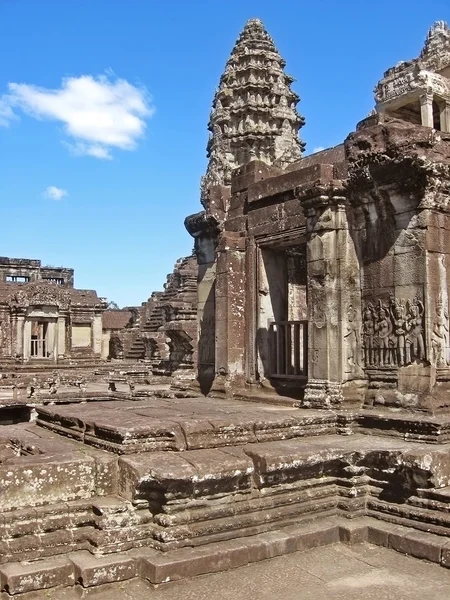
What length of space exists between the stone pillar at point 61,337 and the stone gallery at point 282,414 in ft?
89.5

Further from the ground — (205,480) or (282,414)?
(282,414)

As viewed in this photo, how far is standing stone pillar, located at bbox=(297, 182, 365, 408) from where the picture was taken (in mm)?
7504

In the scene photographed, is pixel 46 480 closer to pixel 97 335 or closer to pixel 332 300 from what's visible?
pixel 332 300

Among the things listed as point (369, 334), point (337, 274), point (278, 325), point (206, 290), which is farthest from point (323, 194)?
point (206, 290)

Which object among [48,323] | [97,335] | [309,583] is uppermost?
[48,323]

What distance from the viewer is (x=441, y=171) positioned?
689cm

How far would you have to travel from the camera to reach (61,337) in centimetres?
3650

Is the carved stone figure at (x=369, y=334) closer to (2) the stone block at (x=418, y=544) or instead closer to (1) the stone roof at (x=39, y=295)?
(2) the stone block at (x=418, y=544)

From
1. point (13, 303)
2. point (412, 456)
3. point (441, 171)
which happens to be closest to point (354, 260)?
point (441, 171)

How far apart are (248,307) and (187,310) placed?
14.1m

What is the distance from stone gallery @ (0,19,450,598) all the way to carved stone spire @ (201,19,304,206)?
32868 millimetres

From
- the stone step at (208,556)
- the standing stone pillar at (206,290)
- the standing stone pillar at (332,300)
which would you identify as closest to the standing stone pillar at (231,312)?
the standing stone pillar at (206,290)

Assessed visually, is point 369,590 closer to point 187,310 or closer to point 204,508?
point 204,508

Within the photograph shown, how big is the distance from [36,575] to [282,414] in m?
3.20
